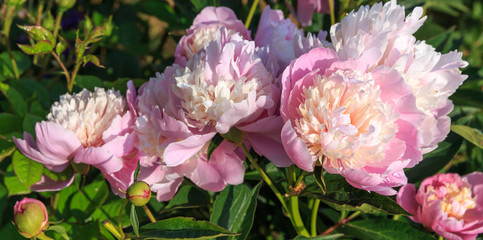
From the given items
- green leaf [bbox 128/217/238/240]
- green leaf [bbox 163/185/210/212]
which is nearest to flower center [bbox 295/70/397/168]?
green leaf [bbox 128/217/238/240]

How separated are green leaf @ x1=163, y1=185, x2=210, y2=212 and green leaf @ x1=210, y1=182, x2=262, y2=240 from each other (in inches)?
2.6

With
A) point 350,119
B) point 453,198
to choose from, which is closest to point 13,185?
point 350,119

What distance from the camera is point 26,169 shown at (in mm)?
685

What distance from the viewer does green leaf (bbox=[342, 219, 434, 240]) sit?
661mm

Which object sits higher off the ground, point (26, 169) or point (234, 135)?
→ point (234, 135)

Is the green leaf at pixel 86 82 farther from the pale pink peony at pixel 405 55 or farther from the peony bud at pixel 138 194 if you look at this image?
the pale pink peony at pixel 405 55

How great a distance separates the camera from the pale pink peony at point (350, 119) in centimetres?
47

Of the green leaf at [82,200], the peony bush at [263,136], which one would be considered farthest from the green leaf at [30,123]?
the green leaf at [82,200]

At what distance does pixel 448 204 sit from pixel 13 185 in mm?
623

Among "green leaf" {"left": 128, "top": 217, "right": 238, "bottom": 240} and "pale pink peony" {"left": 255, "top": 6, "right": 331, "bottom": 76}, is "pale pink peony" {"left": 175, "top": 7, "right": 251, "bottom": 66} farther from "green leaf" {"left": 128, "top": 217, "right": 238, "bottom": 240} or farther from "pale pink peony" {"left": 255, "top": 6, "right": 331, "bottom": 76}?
"green leaf" {"left": 128, "top": 217, "right": 238, "bottom": 240}

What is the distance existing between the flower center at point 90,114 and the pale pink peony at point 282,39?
21 cm

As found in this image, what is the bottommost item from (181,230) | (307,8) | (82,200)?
(82,200)

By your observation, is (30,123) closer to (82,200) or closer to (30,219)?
(82,200)

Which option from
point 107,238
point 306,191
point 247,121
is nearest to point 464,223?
point 306,191
